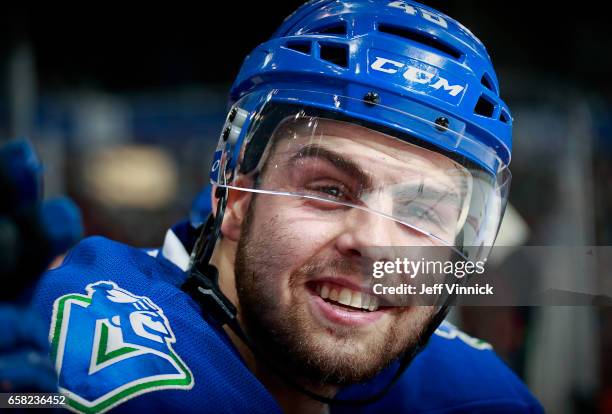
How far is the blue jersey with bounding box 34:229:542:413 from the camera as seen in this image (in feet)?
2.37

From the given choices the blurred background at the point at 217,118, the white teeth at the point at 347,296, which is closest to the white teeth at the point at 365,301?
the white teeth at the point at 347,296

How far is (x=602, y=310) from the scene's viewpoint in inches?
40.0

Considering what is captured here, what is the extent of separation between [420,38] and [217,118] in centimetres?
242

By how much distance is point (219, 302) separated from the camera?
37.0 inches

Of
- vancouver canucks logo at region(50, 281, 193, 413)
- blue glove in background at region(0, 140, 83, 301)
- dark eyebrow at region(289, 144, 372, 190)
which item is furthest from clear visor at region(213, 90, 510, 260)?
blue glove in background at region(0, 140, 83, 301)

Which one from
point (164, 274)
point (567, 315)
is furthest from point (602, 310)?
point (164, 274)

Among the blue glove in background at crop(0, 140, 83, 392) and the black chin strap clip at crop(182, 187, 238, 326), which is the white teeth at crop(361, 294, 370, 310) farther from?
the blue glove in background at crop(0, 140, 83, 392)

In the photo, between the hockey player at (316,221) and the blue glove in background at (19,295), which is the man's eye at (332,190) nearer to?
the hockey player at (316,221)

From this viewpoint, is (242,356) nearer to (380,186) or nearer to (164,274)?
(164,274)

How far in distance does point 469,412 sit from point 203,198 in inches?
30.9

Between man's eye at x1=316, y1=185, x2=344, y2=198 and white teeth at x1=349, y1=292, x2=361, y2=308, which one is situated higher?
man's eye at x1=316, y1=185, x2=344, y2=198

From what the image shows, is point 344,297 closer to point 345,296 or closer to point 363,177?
point 345,296

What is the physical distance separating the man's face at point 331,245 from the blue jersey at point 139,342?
78 mm

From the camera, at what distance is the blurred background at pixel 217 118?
5.04ft
